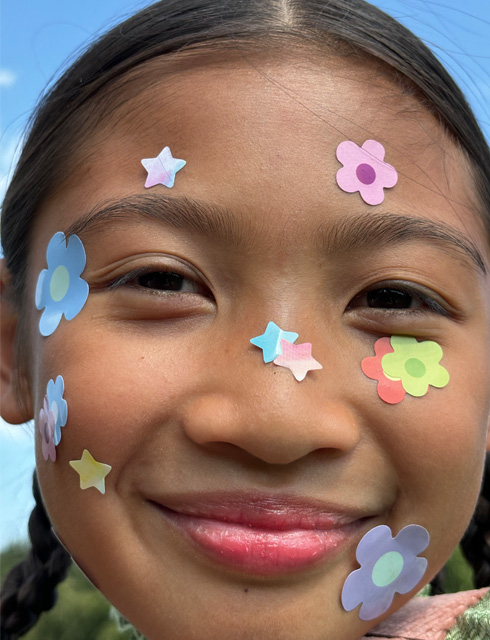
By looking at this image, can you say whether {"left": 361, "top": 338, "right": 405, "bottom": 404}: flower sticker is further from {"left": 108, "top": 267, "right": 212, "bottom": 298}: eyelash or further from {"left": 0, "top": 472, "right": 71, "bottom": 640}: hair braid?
{"left": 0, "top": 472, "right": 71, "bottom": 640}: hair braid

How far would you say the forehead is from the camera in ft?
5.14

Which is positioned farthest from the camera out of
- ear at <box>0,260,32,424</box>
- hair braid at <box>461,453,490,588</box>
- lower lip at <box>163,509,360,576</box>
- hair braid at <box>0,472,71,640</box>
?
hair braid at <box>0,472,71,640</box>

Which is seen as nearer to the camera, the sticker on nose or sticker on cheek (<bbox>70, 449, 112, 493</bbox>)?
the sticker on nose

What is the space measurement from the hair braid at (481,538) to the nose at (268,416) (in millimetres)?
955

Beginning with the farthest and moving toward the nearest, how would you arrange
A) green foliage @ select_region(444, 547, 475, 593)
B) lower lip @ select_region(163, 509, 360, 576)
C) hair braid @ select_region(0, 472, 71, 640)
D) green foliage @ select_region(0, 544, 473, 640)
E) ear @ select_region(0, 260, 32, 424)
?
green foliage @ select_region(0, 544, 473, 640) → green foliage @ select_region(444, 547, 475, 593) → hair braid @ select_region(0, 472, 71, 640) → ear @ select_region(0, 260, 32, 424) → lower lip @ select_region(163, 509, 360, 576)

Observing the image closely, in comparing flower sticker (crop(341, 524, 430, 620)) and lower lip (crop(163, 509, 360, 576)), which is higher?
lower lip (crop(163, 509, 360, 576))

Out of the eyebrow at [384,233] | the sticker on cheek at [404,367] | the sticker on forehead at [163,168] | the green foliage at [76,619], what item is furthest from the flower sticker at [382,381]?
the green foliage at [76,619]

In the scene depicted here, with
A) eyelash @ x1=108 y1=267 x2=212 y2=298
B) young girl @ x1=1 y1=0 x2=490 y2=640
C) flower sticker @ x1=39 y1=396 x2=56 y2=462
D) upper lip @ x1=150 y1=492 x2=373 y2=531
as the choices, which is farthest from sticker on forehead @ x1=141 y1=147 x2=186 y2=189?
upper lip @ x1=150 y1=492 x2=373 y2=531

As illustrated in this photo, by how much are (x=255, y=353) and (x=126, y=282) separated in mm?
367

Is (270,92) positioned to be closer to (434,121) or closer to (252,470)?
(434,121)

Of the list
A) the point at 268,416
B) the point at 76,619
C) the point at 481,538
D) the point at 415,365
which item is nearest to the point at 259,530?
the point at 268,416

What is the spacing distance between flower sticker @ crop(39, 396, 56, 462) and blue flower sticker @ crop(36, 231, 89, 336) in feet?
0.57

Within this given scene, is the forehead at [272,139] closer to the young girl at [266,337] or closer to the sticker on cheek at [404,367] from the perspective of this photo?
the young girl at [266,337]

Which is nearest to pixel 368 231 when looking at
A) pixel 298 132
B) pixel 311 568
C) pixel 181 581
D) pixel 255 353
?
pixel 298 132
